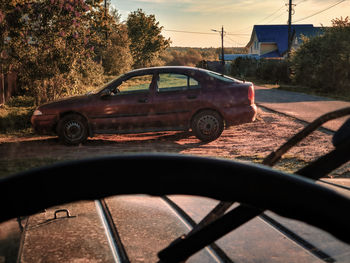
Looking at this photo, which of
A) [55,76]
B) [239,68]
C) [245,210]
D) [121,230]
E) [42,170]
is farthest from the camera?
[239,68]

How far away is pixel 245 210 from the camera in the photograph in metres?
0.59

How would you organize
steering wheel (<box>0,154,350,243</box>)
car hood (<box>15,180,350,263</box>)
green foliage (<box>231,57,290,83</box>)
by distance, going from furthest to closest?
green foliage (<box>231,57,290,83</box>), car hood (<box>15,180,350,263</box>), steering wheel (<box>0,154,350,243</box>)

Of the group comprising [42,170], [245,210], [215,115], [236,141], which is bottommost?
[236,141]

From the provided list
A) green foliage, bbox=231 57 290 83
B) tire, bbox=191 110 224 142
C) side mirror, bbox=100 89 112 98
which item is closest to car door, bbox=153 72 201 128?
tire, bbox=191 110 224 142

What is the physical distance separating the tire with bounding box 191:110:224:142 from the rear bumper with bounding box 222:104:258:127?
0.17 meters

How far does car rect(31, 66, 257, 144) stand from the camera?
29.2 ft

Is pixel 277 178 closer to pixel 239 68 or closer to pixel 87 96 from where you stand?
pixel 87 96

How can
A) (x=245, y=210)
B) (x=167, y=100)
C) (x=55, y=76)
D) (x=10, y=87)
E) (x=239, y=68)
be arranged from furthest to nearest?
(x=239, y=68) < (x=10, y=87) < (x=55, y=76) < (x=167, y=100) < (x=245, y=210)

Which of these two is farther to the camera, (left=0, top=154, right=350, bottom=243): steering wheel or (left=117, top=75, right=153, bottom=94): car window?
(left=117, top=75, right=153, bottom=94): car window

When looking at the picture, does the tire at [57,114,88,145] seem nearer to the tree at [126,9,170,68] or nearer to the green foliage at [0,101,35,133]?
the green foliage at [0,101,35,133]

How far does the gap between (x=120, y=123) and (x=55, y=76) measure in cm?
551

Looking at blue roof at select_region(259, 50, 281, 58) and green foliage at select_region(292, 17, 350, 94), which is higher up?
blue roof at select_region(259, 50, 281, 58)

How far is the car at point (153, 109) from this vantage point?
8914mm

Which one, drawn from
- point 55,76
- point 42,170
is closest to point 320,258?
point 42,170
